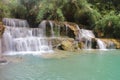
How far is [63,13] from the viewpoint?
2053 centimetres

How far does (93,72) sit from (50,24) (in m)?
9.01

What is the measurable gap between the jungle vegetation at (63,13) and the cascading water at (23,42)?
2631mm

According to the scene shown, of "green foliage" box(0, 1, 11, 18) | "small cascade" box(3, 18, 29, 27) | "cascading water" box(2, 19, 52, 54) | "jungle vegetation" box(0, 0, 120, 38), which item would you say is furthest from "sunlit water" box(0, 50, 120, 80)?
"green foliage" box(0, 1, 11, 18)

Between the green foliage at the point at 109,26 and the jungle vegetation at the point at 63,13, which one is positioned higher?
the jungle vegetation at the point at 63,13

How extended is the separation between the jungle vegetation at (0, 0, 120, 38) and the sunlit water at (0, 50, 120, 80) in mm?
7231

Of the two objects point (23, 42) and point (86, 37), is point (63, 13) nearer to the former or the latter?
point (86, 37)

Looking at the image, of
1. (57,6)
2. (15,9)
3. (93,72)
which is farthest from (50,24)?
(93,72)

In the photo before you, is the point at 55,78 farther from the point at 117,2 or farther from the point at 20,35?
the point at 117,2

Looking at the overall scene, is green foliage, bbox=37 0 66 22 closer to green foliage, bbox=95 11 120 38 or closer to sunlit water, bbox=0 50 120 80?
green foliage, bbox=95 11 120 38

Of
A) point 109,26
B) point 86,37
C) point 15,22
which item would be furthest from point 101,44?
point 15,22

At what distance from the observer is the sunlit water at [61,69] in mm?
8703

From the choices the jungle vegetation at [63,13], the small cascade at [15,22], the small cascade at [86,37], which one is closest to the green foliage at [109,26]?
the jungle vegetation at [63,13]

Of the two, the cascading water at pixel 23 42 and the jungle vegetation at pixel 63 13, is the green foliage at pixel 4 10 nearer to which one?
the jungle vegetation at pixel 63 13

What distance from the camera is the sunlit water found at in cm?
870
